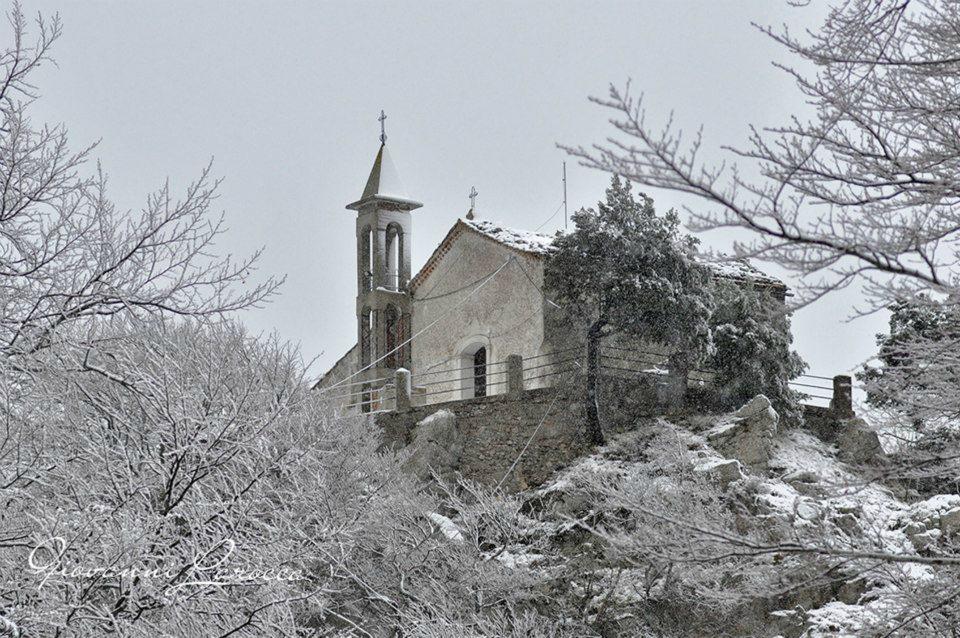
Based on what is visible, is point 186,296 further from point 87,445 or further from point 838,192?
point 838,192

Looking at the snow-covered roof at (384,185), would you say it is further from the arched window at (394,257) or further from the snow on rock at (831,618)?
the snow on rock at (831,618)

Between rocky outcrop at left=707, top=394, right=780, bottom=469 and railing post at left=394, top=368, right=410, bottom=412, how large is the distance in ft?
20.6

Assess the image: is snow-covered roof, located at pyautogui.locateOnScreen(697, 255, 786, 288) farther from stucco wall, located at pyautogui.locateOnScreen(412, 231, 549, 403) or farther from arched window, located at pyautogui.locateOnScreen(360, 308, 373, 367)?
arched window, located at pyautogui.locateOnScreen(360, 308, 373, 367)

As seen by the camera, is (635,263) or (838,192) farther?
(635,263)

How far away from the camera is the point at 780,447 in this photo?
22.5 metres

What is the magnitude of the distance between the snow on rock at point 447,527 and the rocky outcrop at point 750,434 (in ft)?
17.5

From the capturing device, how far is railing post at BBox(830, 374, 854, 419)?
78.4 ft

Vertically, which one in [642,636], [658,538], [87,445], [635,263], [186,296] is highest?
[635,263]

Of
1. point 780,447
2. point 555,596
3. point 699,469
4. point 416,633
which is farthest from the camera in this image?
point 780,447

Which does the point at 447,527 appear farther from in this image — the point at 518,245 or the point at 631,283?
the point at 518,245

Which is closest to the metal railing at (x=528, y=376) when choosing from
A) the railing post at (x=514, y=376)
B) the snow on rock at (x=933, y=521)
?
the railing post at (x=514, y=376)

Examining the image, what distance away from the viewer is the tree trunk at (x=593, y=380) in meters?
22.9

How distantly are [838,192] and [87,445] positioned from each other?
671 centimetres

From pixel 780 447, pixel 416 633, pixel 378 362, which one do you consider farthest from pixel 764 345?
pixel 416 633
